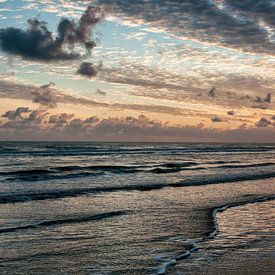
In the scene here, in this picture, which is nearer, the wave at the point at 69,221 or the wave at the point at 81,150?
the wave at the point at 69,221

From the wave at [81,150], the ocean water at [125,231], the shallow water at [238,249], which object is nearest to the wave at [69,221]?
the ocean water at [125,231]

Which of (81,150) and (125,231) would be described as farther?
(81,150)

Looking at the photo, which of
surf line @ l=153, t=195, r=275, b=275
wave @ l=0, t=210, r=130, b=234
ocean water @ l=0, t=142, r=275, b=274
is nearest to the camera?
surf line @ l=153, t=195, r=275, b=275

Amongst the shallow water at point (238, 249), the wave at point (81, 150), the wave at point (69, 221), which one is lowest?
the wave at point (81, 150)

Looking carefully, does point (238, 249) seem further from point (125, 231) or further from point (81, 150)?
point (81, 150)

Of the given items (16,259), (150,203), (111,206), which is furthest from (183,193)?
(16,259)

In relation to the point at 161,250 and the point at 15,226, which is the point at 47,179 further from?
the point at 161,250

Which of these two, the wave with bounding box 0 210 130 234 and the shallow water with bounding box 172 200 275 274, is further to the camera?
the wave with bounding box 0 210 130 234

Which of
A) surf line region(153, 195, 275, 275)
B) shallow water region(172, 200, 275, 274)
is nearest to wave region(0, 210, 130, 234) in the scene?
surf line region(153, 195, 275, 275)

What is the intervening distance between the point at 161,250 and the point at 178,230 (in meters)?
2.55

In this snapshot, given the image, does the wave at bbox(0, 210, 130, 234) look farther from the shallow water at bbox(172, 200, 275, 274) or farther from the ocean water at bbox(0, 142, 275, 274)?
the shallow water at bbox(172, 200, 275, 274)

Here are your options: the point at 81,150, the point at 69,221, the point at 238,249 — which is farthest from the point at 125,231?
the point at 81,150

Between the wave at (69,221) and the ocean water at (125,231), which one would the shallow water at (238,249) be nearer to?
the ocean water at (125,231)

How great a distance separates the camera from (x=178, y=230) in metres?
13.5
